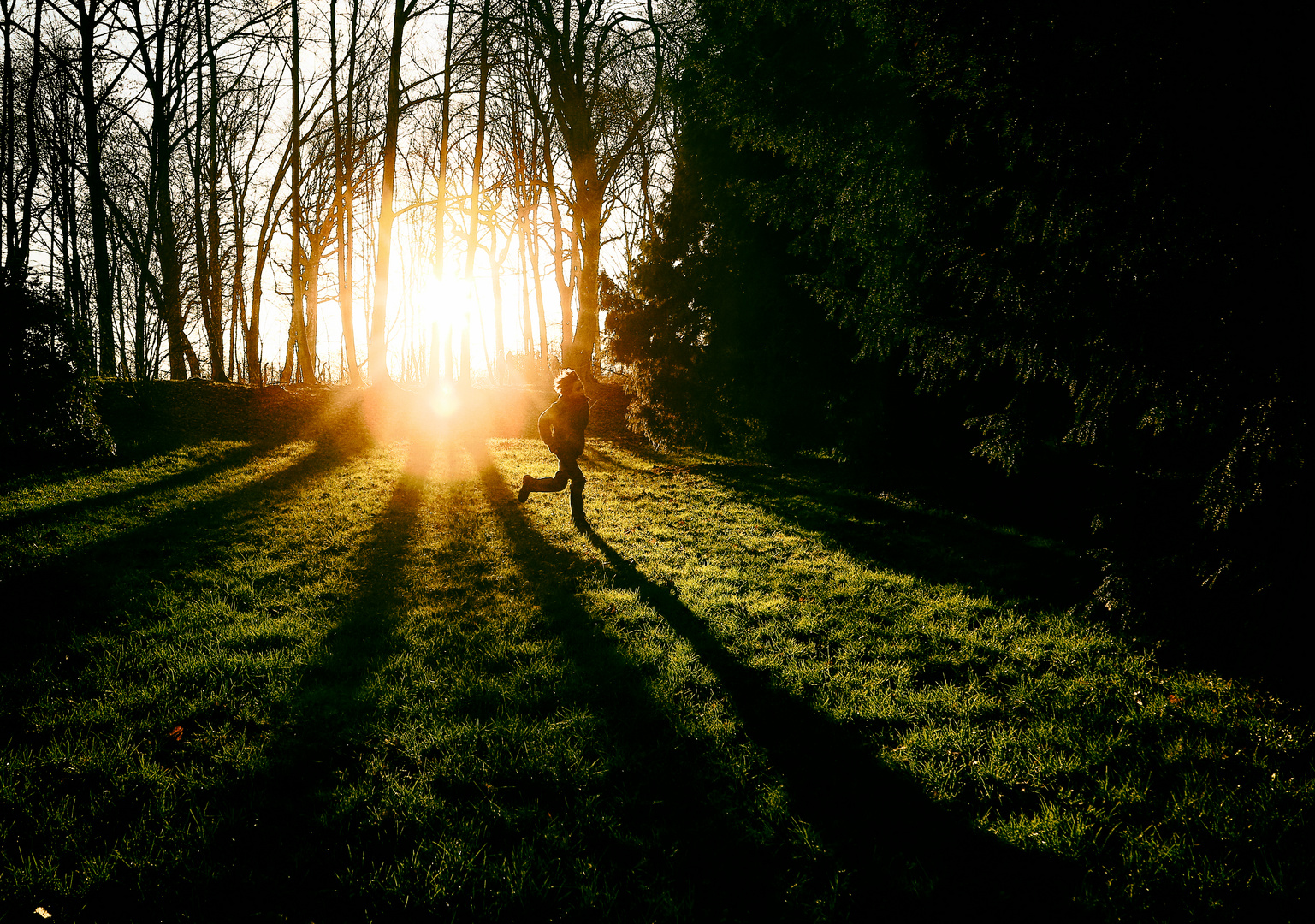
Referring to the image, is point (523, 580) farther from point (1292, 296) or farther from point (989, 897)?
point (1292, 296)

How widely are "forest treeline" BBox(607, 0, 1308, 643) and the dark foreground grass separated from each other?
3.82 feet

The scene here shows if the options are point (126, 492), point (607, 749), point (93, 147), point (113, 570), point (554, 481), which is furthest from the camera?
point (93, 147)

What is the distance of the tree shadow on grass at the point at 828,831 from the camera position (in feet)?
6.77

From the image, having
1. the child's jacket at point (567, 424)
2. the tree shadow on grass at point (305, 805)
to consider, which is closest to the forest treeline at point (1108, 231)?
the child's jacket at point (567, 424)

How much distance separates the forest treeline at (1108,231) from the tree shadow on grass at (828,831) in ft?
7.75

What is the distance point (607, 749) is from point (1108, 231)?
410 centimetres

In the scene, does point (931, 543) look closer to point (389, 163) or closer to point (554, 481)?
point (554, 481)

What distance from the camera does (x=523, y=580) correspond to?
5387mm

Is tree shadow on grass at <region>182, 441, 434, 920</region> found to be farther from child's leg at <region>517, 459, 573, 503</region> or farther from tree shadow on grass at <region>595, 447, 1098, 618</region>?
tree shadow on grass at <region>595, 447, 1098, 618</region>

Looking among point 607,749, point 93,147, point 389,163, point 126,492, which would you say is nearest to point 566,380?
point 607,749

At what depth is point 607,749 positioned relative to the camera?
287cm

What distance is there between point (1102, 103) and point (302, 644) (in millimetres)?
5891

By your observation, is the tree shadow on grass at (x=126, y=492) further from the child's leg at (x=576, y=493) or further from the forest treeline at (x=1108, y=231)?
the forest treeline at (x=1108, y=231)

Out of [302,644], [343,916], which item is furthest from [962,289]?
[302,644]
